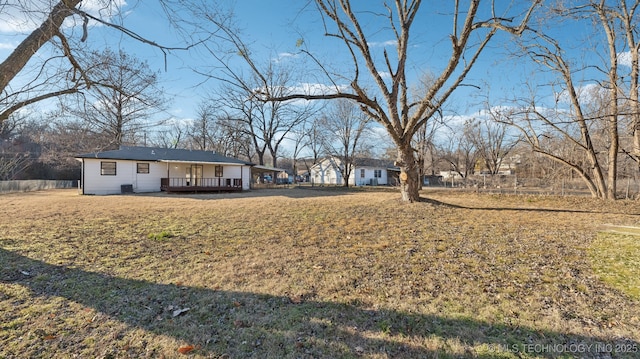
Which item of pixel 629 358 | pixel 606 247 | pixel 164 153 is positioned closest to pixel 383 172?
pixel 164 153

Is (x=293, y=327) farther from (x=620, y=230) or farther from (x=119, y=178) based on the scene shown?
(x=119, y=178)

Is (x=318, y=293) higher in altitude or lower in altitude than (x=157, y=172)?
lower

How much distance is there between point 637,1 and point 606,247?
11047 mm

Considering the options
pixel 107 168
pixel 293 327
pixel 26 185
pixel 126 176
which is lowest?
pixel 293 327

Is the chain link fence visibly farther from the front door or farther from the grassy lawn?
the grassy lawn

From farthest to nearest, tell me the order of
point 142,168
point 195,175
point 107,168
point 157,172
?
Result: point 195,175
point 157,172
point 142,168
point 107,168

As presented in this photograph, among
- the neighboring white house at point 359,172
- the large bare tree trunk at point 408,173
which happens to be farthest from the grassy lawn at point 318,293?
the neighboring white house at point 359,172

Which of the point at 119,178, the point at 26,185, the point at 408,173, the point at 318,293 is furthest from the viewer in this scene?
the point at 26,185

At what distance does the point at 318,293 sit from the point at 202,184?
21244mm

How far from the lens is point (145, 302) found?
10.1 feet

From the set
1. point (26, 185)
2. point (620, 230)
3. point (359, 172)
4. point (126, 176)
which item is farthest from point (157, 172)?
point (359, 172)

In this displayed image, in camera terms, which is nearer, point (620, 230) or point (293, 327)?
point (293, 327)

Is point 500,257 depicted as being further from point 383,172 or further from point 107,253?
point 383,172

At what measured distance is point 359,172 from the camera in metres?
38.1
